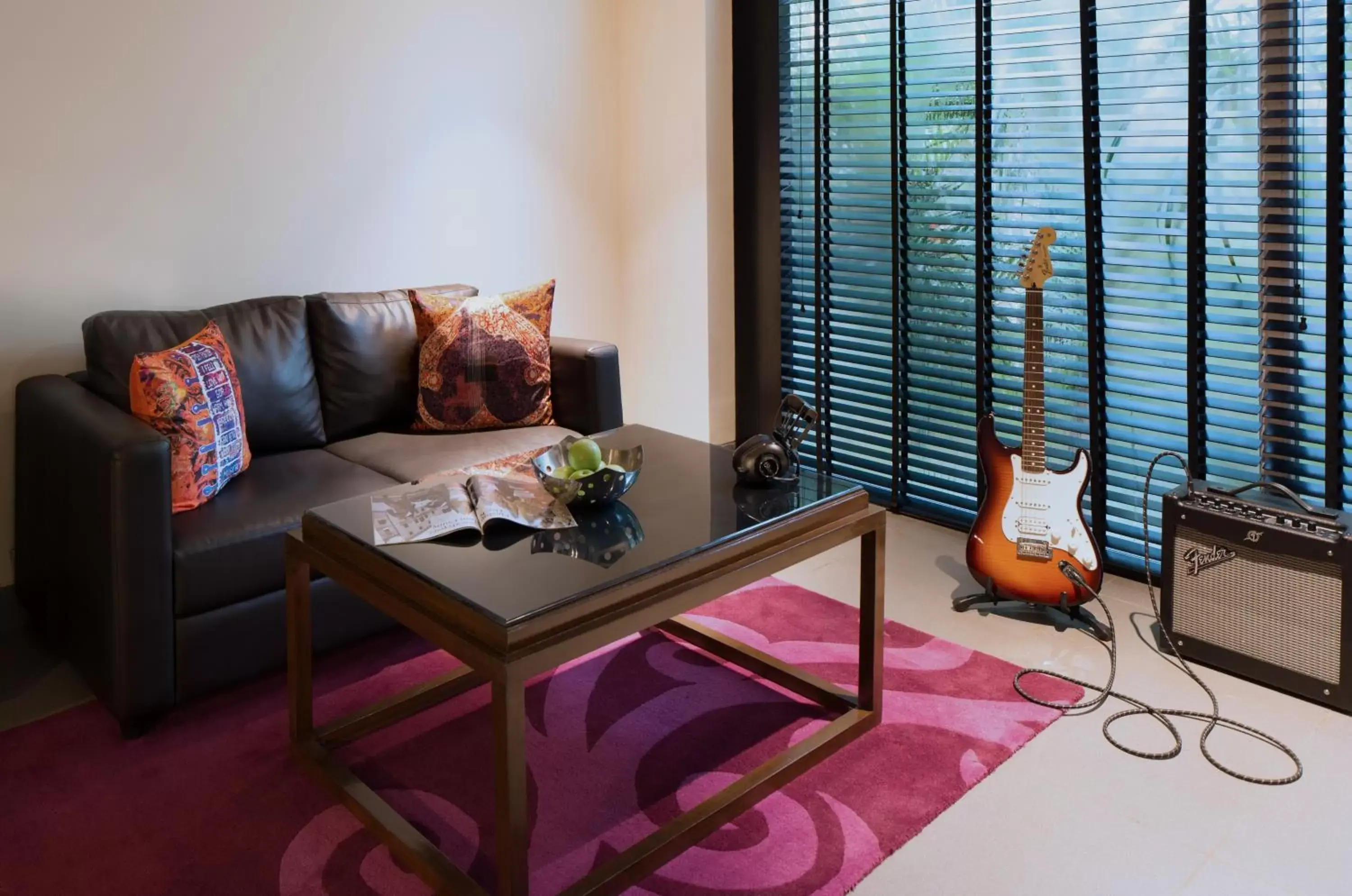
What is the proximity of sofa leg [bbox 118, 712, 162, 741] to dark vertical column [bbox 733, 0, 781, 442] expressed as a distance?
2467 mm

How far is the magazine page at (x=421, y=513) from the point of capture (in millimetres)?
2135

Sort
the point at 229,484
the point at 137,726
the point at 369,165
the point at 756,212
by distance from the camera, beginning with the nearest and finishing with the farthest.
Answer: the point at 137,726 → the point at 229,484 → the point at 369,165 → the point at 756,212

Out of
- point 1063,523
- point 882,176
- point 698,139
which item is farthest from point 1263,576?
point 698,139

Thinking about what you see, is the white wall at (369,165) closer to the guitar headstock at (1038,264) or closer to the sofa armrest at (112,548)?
the sofa armrest at (112,548)

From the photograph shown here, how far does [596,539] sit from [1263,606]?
1.61m

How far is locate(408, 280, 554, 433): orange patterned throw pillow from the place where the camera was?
11.1ft

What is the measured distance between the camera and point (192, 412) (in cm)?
267

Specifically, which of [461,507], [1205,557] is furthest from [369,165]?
[1205,557]

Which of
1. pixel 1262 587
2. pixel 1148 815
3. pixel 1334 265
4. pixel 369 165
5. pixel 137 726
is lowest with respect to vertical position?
pixel 1148 815

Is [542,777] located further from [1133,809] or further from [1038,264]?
[1038,264]

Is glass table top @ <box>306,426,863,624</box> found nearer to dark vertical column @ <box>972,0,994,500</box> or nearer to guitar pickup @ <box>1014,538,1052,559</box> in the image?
guitar pickup @ <box>1014,538,1052,559</box>

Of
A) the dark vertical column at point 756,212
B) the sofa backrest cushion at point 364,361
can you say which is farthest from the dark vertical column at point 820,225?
the sofa backrest cushion at point 364,361

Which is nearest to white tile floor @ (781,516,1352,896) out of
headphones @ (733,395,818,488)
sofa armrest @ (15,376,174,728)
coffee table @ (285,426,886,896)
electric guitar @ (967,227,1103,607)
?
electric guitar @ (967,227,1103,607)

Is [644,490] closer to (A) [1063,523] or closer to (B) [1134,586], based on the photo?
(A) [1063,523]
